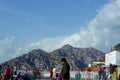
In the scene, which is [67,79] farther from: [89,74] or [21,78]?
[89,74]

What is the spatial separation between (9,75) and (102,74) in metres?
14.2

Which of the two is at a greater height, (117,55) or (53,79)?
(117,55)

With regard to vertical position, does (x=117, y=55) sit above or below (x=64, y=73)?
above

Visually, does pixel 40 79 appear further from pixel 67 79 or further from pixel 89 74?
pixel 67 79

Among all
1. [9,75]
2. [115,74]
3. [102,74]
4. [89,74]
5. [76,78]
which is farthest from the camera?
[89,74]

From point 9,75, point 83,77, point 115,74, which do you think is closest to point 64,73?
point 115,74

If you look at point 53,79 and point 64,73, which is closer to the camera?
point 64,73

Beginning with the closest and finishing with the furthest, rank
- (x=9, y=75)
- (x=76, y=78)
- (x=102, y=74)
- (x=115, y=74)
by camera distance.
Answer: (x=115, y=74)
(x=9, y=75)
(x=102, y=74)
(x=76, y=78)


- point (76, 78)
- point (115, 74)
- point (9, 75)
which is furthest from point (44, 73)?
point (115, 74)

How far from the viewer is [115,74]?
33469 millimetres

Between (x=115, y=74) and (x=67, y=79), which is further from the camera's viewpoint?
(x=115, y=74)

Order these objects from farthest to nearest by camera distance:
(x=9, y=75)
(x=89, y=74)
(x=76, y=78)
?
(x=89, y=74) → (x=76, y=78) → (x=9, y=75)

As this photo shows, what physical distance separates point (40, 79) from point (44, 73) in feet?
15.2

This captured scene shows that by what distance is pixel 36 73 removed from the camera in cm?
5719
